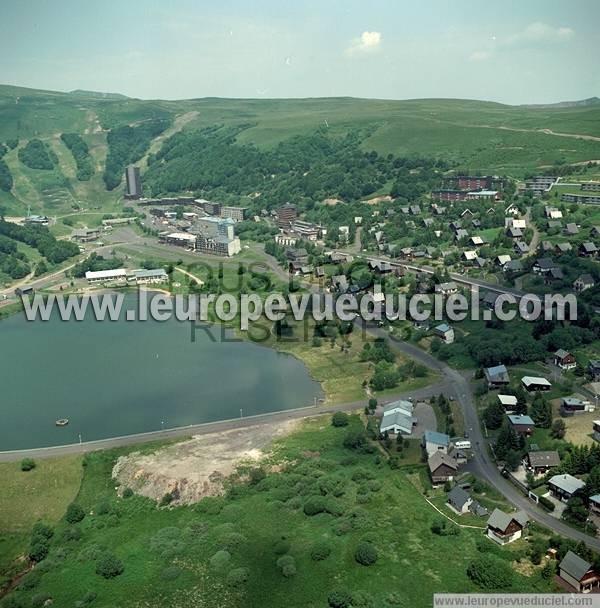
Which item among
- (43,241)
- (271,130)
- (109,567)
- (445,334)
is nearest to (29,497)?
(109,567)

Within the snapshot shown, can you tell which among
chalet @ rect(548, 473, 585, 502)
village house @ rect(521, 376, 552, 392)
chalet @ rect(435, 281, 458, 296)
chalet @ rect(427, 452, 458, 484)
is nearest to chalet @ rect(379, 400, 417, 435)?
chalet @ rect(427, 452, 458, 484)

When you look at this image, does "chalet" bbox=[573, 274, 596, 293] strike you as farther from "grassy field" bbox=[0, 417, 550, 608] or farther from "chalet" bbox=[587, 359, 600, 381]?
"grassy field" bbox=[0, 417, 550, 608]

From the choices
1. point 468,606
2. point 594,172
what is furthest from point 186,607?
point 594,172

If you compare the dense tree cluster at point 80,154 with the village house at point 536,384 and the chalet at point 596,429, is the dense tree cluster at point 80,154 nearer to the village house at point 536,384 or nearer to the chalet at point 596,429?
the village house at point 536,384

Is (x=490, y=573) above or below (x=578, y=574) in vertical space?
below

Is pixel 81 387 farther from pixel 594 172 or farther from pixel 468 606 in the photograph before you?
pixel 594 172

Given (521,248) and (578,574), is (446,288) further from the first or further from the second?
(578,574)
